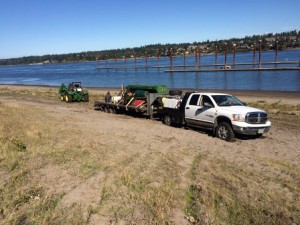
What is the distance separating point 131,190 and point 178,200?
105 cm

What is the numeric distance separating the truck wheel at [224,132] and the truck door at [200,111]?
59cm

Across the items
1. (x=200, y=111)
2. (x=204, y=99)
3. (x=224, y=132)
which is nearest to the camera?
(x=224, y=132)

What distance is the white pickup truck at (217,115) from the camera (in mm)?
12141

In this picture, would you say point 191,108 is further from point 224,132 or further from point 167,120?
point 224,132

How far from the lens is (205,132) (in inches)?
559

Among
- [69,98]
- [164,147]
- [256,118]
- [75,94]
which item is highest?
[256,118]

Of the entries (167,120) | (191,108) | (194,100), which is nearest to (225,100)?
(194,100)

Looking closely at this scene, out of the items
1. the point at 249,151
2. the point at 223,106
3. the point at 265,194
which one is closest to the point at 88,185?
the point at 265,194

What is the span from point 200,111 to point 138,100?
20.0 feet

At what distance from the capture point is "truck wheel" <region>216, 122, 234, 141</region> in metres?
12.2

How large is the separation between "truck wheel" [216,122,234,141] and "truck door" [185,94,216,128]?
59cm

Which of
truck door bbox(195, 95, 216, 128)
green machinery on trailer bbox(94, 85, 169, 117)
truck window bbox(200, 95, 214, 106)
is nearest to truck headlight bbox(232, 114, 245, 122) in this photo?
truck door bbox(195, 95, 216, 128)

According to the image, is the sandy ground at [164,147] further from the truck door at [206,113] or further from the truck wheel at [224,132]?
the truck door at [206,113]

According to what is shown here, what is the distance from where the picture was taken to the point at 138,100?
19156 mm
